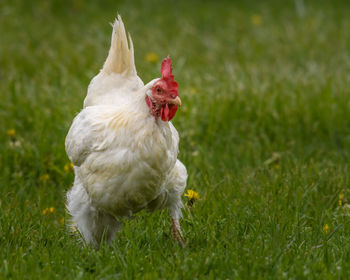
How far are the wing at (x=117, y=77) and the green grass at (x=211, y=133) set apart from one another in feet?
Answer: 3.00

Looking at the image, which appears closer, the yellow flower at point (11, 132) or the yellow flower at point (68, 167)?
the yellow flower at point (68, 167)

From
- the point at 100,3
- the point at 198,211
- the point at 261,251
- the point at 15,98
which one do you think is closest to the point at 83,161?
the point at 198,211

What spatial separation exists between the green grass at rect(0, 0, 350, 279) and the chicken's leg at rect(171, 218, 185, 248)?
0.07 metres

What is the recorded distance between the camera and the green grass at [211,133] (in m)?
3.40

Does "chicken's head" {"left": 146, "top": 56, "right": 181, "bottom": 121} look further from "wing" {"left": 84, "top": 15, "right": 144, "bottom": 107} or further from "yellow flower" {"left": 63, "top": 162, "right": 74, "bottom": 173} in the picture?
"yellow flower" {"left": 63, "top": 162, "right": 74, "bottom": 173}

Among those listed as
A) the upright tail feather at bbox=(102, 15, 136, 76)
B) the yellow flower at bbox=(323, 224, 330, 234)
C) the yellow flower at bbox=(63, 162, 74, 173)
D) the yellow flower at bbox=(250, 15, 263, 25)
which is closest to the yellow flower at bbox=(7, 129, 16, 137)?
the yellow flower at bbox=(63, 162, 74, 173)

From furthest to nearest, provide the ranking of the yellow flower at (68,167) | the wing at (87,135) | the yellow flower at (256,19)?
the yellow flower at (256,19), the yellow flower at (68,167), the wing at (87,135)

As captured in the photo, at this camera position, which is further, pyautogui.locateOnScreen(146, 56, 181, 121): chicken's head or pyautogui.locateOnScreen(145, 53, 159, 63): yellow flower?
pyautogui.locateOnScreen(145, 53, 159, 63): yellow flower

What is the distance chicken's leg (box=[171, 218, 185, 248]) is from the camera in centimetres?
376

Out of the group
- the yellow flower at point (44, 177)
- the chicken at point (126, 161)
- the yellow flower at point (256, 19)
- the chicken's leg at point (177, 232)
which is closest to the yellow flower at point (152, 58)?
the yellow flower at point (256, 19)

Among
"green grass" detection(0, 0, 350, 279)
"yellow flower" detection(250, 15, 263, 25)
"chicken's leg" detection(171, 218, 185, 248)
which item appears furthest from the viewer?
"yellow flower" detection(250, 15, 263, 25)

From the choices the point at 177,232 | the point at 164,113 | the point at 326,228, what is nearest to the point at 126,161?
the point at 164,113

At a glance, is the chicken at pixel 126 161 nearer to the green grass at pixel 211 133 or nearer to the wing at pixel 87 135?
the wing at pixel 87 135

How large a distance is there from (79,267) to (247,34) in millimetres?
7063
